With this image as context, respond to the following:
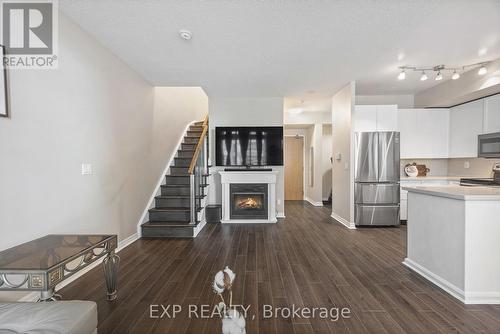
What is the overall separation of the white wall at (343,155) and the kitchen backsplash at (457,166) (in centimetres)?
156

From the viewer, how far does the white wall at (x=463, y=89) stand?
351cm

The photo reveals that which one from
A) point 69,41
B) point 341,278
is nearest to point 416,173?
point 341,278

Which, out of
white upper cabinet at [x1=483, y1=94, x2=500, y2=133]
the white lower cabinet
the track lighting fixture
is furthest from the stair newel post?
white upper cabinet at [x1=483, y1=94, x2=500, y2=133]

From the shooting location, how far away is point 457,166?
4.83m

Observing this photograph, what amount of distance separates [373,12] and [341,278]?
2.81m

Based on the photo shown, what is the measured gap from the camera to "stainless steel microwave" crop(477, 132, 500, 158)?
12.0 ft

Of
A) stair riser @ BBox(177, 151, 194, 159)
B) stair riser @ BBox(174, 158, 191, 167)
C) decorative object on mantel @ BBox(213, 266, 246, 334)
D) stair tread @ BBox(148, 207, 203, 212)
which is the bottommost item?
stair tread @ BBox(148, 207, 203, 212)

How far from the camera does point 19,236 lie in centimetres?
184

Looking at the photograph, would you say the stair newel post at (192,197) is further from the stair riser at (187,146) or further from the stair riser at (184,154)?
the stair riser at (187,146)

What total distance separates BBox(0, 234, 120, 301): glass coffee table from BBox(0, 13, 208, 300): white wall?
259 mm

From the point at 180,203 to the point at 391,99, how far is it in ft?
17.9

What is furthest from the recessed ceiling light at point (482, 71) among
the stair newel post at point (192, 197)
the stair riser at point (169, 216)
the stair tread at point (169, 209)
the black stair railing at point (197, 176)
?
the stair riser at point (169, 216)

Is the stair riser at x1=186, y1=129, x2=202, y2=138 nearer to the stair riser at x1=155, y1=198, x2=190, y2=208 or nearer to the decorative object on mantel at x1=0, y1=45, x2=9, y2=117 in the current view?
the stair riser at x1=155, y1=198, x2=190, y2=208

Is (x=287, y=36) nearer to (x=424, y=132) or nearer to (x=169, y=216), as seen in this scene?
(x=169, y=216)
